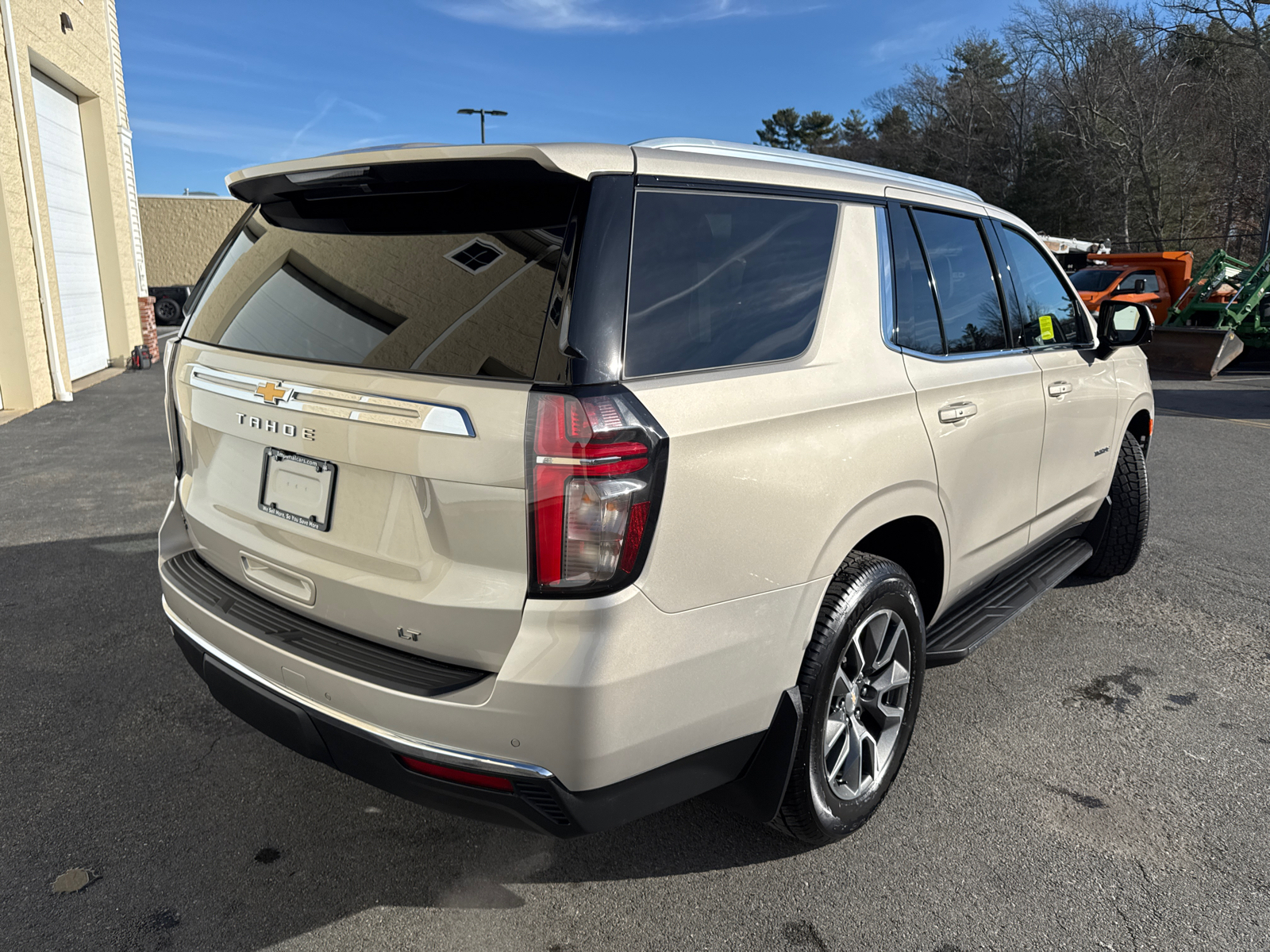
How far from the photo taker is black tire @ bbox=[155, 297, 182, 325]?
1024 inches

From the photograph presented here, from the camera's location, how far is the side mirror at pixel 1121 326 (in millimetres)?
4090

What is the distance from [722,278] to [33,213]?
11.9 m

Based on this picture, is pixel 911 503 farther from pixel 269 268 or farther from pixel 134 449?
pixel 134 449

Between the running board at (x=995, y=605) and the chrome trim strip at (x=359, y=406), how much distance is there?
6.10 ft

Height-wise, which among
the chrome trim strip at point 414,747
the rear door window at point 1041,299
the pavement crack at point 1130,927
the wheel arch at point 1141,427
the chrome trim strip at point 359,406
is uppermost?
the rear door window at point 1041,299

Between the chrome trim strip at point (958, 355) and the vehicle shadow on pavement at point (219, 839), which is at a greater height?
the chrome trim strip at point (958, 355)

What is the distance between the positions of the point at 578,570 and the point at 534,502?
17cm

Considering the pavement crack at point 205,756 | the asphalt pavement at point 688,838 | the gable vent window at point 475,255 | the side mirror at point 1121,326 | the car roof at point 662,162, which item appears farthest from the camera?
the side mirror at point 1121,326

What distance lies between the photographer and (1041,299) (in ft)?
12.5

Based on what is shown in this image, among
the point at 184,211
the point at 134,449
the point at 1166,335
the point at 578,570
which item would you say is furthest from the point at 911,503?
the point at 184,211

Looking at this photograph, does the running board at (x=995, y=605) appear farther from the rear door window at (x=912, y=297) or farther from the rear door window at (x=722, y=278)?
the rear door window at (x=722, y=278)

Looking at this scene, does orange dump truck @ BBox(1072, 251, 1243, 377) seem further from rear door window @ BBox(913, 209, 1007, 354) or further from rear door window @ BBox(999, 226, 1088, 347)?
rear door window @ BBox(913, 209, 1007, 354)

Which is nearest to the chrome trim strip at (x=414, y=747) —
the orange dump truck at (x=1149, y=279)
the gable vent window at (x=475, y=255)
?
the gable vent window at (x=475, y=255)

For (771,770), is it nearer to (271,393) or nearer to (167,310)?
(271,393)
